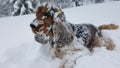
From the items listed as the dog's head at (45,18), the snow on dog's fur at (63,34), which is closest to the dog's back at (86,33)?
the snow on dog's fur at (63,34)

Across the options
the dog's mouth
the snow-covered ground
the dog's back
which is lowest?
the snow-covered ground

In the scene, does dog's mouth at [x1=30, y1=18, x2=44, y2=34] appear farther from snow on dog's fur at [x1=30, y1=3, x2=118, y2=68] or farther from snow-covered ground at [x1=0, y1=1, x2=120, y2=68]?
snow-covered ground at [x1=0, y1=1, x2=120, y2=68]

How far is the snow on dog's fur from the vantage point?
13.2ft

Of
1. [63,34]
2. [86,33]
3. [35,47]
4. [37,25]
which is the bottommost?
[35,47]

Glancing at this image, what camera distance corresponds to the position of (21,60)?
16.6ft

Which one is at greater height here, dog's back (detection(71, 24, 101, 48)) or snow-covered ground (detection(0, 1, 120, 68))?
dog's back (detection(71, 24, 101, 48))

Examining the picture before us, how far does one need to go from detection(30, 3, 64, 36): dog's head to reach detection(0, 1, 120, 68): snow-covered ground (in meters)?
0.66

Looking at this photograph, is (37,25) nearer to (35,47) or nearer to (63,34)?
(63,34)

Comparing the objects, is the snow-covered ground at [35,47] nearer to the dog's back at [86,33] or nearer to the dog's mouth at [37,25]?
the dog's back at [86,33]

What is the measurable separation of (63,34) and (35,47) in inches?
49.9

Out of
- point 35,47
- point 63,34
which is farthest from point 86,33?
point 35,47

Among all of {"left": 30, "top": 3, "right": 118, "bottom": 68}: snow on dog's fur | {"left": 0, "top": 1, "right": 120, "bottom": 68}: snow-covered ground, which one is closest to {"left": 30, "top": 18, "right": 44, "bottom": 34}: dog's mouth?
{"left": 30, "top": 3, "right": 118, "bottom": 68}: snow on dog's fur

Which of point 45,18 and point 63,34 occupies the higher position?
point 45,18

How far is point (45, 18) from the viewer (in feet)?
13.2
